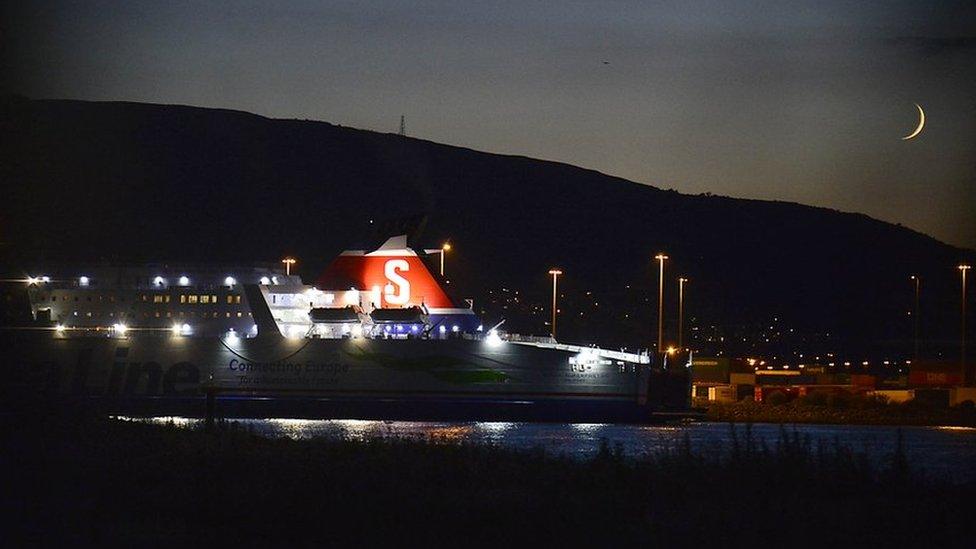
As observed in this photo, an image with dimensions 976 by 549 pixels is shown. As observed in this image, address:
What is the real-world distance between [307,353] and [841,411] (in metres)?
21.8

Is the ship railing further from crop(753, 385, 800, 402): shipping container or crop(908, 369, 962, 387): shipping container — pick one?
crop(908, 369, 962, 387): shipping container

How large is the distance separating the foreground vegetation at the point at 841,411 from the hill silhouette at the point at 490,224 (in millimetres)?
40872

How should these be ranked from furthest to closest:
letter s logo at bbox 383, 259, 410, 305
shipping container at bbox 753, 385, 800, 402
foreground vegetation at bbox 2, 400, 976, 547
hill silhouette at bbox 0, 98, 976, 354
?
hill silhouette at bbox 0, 98, 976, 354, shipping container at bbox 753, 385, 800, 402, letter s logo at bbox 383, 259, 410, 305, foreground vegetation at bbox 2, 400, 976, 547

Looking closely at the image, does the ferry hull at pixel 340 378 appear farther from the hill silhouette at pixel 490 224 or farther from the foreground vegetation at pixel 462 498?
the hill silhouette at pixel 490 224

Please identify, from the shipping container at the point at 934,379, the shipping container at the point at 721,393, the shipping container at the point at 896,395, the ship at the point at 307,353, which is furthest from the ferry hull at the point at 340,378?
the shipping container at the point at 934,379

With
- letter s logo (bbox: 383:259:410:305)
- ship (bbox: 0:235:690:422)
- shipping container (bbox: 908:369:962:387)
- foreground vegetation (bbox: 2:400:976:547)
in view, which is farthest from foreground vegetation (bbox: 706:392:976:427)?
foreground vegetation (bbox: 2:400:976:547)

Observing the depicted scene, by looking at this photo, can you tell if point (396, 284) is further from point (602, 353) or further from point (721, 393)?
point (721, 393)

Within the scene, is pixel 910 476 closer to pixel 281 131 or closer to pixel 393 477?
pixel 393 477

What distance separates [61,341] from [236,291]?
639cm

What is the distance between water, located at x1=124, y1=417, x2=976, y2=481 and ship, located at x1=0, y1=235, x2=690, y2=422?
38.9 inches

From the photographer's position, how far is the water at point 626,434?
112ft

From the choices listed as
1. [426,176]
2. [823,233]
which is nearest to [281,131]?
[426,176]

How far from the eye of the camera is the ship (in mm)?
52188

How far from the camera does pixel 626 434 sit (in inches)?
1783
